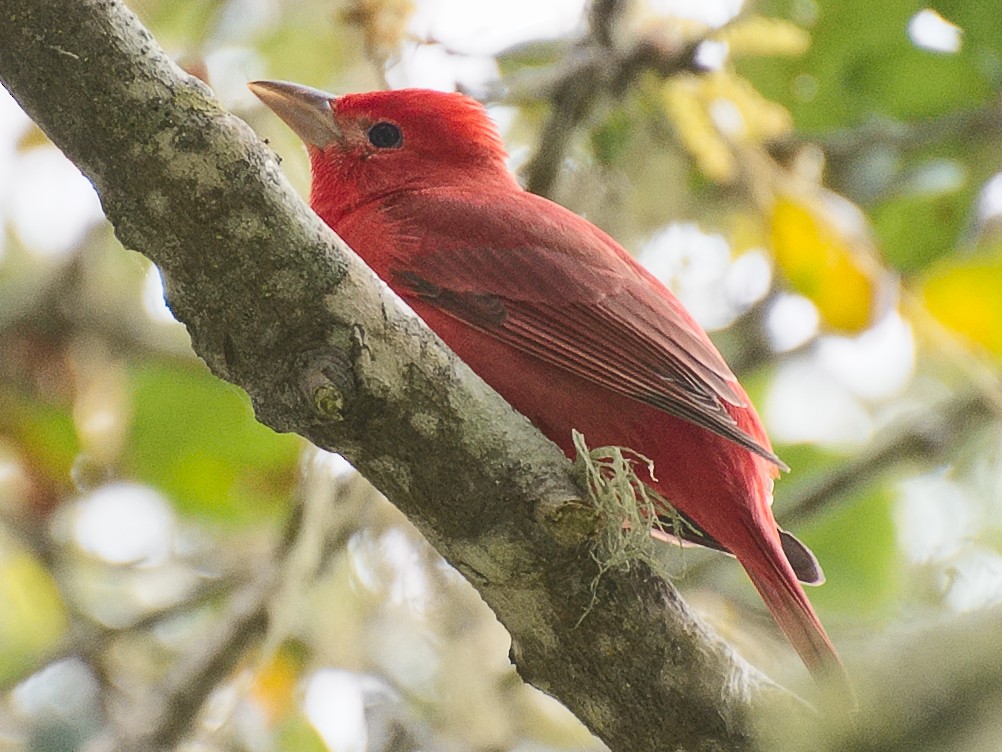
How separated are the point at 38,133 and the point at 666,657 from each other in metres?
3.40

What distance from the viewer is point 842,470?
4.20 m

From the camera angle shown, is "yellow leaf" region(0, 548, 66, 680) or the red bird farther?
"yellow leaf" region(0, 548, 66, 680)

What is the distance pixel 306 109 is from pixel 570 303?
118cm

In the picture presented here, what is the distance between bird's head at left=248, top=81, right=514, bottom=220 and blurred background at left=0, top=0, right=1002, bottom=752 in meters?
0.25

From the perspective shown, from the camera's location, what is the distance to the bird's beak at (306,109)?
3801mm

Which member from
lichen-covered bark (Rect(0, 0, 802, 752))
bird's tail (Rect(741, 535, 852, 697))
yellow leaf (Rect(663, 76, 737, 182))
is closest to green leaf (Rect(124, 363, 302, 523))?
yellow leaf (Rect(663, 76, 737, 182))

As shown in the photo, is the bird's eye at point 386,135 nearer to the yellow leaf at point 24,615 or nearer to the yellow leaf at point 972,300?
the yellow leaf at point 972,300

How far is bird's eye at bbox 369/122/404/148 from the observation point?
12.5 feet

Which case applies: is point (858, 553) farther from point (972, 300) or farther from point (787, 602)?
point (787, 602)

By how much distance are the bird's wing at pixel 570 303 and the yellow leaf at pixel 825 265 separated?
1.00 meters

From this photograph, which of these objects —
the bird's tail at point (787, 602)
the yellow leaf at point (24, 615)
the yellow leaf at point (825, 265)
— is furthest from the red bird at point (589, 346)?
the yellow leaf at point (24, 615)

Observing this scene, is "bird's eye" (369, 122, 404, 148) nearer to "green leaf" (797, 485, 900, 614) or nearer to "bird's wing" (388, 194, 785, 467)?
"bird's wing" (388, 194, 785, 467)

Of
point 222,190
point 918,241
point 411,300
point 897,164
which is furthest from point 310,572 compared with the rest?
point 897,164

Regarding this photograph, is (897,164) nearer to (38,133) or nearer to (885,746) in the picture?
(38,133)
